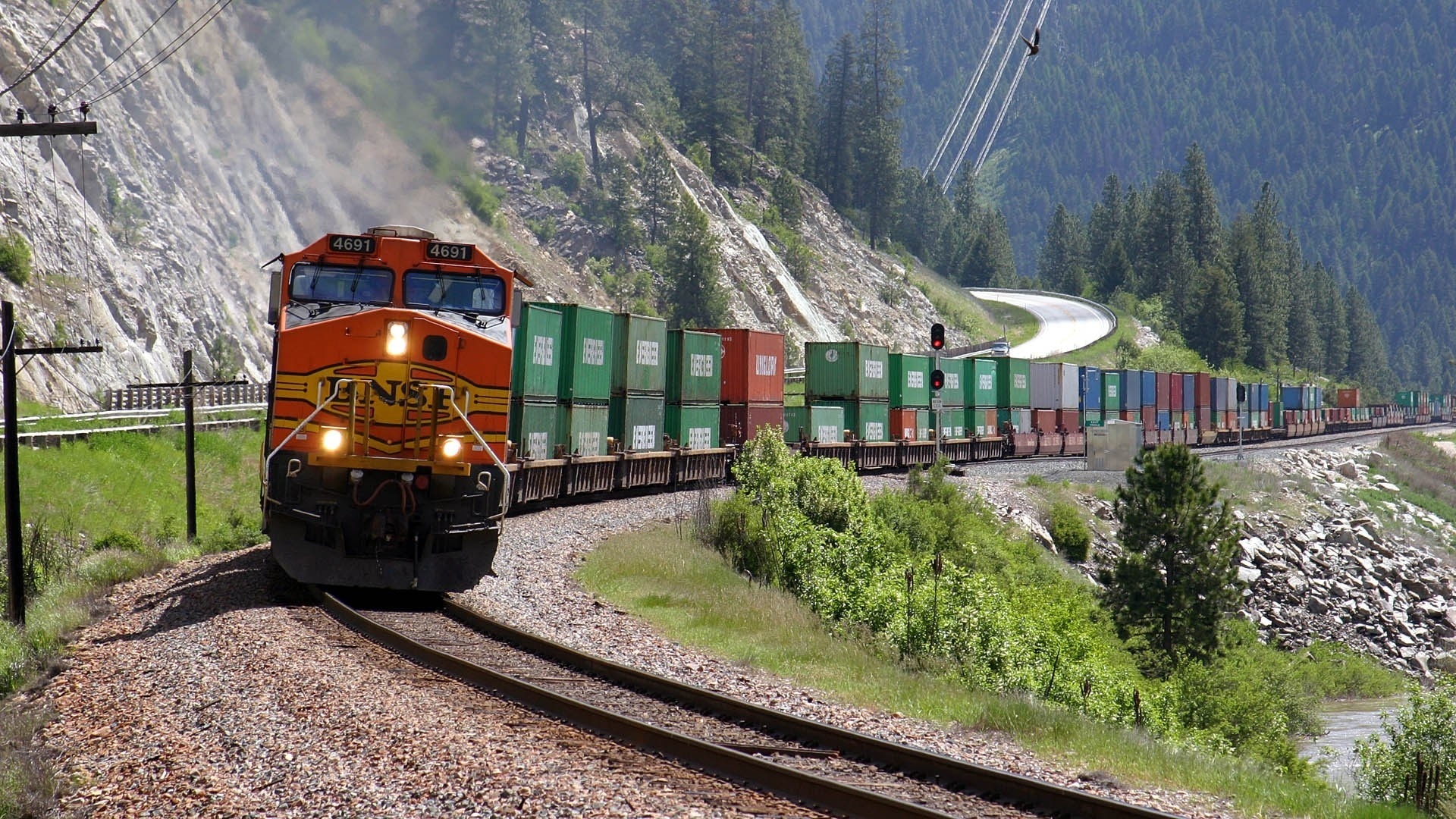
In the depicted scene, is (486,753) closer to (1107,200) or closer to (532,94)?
(532,94)

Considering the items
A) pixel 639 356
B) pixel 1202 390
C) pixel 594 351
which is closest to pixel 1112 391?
pixel 1202 390

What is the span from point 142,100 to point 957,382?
41.0 meters

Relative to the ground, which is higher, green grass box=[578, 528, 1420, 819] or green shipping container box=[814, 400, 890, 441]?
green shipping container box=[814, 400, 890, 441]

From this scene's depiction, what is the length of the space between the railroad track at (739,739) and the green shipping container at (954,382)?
33320 millimetres

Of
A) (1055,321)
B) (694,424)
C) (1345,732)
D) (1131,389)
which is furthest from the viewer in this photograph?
(1055,321)

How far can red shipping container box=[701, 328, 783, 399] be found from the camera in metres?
33.6

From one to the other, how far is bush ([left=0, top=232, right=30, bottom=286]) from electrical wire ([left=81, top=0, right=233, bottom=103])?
12.0 meters

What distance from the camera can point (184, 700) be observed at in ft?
31.2

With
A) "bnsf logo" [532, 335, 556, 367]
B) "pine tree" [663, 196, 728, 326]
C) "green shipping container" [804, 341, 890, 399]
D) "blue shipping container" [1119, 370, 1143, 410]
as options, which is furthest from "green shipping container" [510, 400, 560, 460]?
"pine tree" [663, 196, 728, 326]

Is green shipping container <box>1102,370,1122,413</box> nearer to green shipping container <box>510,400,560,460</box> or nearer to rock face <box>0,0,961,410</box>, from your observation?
rock face <box>0,0,961,410</box>

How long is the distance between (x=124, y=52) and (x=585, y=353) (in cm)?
4151

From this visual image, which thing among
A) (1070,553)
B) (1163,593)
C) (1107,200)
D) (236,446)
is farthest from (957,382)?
(1107,200)

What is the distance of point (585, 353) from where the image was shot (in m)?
25.9

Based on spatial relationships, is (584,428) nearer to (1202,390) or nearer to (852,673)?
(852,673)
